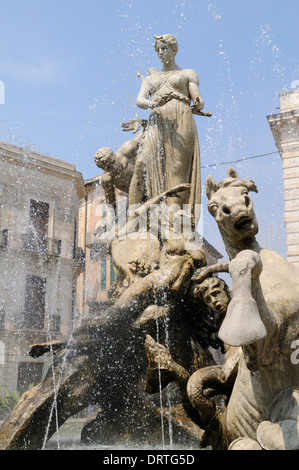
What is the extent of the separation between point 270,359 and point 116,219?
409 cm

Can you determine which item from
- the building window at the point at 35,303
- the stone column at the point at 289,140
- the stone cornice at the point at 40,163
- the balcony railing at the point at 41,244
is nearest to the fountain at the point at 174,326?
the stone column at the point at 289,140

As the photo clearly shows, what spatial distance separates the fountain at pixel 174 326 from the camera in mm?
2531

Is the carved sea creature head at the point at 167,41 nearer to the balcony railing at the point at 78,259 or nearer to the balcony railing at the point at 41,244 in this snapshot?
the balcony railing at the point at 41,244

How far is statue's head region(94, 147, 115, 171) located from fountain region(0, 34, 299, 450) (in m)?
0.02

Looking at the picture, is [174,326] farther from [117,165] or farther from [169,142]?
[169,142]

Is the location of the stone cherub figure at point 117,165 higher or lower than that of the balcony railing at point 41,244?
lower

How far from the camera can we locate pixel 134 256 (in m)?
5.54

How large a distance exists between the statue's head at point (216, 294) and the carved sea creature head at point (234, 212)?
1.04 m

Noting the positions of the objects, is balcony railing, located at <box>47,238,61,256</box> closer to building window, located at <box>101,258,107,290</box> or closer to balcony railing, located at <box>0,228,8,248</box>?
balcony railing, located at <box>0,228,8,248</box>

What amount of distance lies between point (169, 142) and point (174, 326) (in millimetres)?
2394

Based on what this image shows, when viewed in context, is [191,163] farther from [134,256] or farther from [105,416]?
[105,416]

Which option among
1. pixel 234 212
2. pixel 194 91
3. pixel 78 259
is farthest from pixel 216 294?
pixel 78 259

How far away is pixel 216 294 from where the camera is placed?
4.07m
